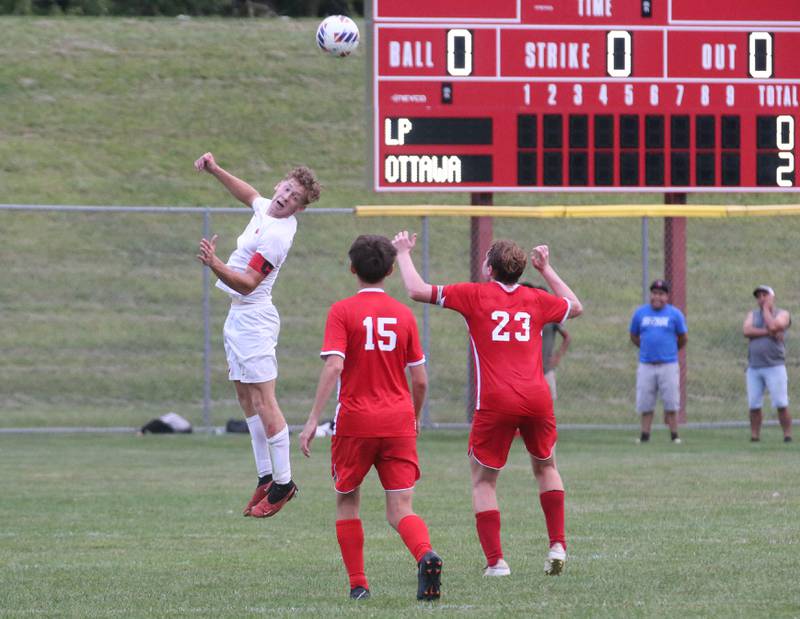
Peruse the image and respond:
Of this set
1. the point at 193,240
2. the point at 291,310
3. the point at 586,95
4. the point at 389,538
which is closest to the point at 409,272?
the point at 389,538

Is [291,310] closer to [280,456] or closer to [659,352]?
[659,352]

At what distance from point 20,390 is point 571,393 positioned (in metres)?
7.92

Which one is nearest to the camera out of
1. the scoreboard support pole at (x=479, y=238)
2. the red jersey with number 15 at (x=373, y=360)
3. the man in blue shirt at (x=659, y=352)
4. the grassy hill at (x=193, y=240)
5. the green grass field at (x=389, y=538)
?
the red jersey with number 15 at (x=373, y=360)

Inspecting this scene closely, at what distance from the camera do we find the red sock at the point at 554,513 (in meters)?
8.38

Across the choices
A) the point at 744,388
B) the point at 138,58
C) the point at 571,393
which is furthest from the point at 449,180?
the point at 138,58

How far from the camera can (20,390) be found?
2244 cm

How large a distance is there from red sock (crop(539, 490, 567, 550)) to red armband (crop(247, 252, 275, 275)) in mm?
2121

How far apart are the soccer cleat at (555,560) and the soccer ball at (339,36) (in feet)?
20.3

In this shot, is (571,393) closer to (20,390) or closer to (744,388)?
(744,388)

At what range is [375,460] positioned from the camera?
7.61 m

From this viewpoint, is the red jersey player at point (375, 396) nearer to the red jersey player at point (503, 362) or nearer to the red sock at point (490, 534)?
the red jersey player at point (503, 362)

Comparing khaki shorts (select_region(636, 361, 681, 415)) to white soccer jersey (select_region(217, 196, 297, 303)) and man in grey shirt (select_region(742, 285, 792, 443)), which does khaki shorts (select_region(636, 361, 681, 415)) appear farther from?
white soccer jersey (select_region(217, 196, 297, 303))

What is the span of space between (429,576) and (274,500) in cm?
252

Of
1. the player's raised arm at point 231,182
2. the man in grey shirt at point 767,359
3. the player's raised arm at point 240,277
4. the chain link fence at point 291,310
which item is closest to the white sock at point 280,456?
the player's raised arm at point 240,277
